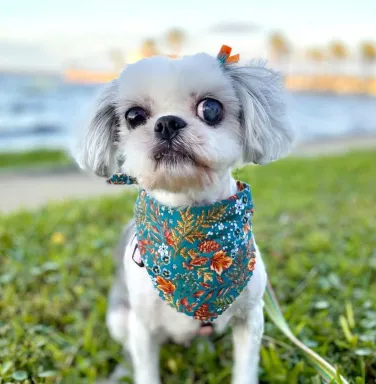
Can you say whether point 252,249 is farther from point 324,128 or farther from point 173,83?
point 324,128

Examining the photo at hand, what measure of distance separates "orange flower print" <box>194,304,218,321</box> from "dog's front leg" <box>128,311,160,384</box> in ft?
0.97

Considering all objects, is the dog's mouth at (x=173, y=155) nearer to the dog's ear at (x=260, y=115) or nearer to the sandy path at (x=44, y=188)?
the dog's ear at (x=260, y=115)

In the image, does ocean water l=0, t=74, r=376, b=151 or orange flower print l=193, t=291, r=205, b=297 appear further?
ocean water l=0, t=74, r=376, b=151

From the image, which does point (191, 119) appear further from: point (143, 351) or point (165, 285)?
point (143, 351)

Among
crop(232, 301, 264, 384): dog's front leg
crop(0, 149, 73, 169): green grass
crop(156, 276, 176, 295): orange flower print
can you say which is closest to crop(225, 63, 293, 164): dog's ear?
crop(156, 276, 176, 295): orange flower print

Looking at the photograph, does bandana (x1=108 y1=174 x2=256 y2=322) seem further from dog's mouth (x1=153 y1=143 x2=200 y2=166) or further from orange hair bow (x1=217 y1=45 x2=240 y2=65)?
orange hair bow (x1=217 y1=45 x2=240 y2=65)

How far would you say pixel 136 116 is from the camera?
1.78 m

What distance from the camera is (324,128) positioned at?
21906 millimetres

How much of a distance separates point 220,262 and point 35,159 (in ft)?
29.8

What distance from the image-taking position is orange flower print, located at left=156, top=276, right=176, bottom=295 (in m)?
1.95

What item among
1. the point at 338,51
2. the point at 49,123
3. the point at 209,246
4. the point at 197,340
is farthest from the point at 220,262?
the point at 338,51

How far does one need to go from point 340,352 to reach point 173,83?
1.76 metres

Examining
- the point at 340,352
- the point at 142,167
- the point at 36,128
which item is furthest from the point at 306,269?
the point at 36,128

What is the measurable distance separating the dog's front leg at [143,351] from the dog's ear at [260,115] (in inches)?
37.6
